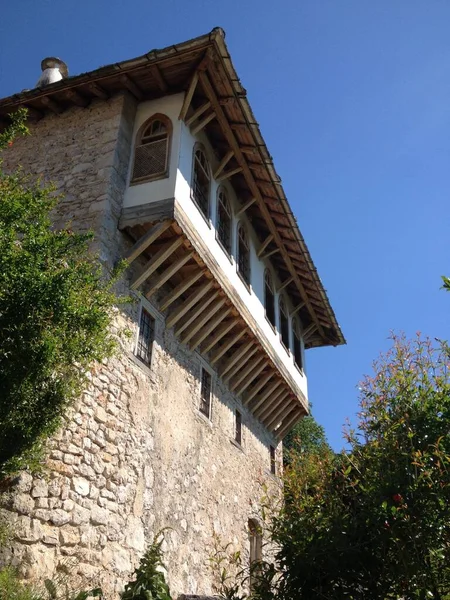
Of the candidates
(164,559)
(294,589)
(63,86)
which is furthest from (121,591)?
(63,86)

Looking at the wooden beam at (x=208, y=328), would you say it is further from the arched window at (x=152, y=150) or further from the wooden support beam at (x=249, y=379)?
the arched window at (x=152, y=150)

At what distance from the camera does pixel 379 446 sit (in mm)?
5812

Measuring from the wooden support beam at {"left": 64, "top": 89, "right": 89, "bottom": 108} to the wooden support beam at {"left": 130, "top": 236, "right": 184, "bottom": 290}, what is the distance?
3.28m

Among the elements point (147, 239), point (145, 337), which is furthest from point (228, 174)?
point (145, 337)

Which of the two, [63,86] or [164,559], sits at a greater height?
[63,86]

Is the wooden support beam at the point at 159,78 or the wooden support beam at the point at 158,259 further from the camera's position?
the wooden support beam at the point at 159,78

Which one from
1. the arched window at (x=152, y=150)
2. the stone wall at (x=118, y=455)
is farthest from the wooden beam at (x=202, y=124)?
the stone wall at (x=118, y=455)

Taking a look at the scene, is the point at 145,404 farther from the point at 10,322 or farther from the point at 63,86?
the point at 63,86

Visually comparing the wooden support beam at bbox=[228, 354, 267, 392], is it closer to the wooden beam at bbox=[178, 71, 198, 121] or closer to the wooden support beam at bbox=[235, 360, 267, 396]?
the wooden support beam at bbox=[235, 360, 267, 396]

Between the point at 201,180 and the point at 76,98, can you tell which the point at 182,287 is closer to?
the point at 201,180

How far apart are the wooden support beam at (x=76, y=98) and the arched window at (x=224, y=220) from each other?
281 cm

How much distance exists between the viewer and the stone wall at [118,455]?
20.8 ft

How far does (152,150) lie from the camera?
937cm

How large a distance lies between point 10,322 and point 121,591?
12.5ft
